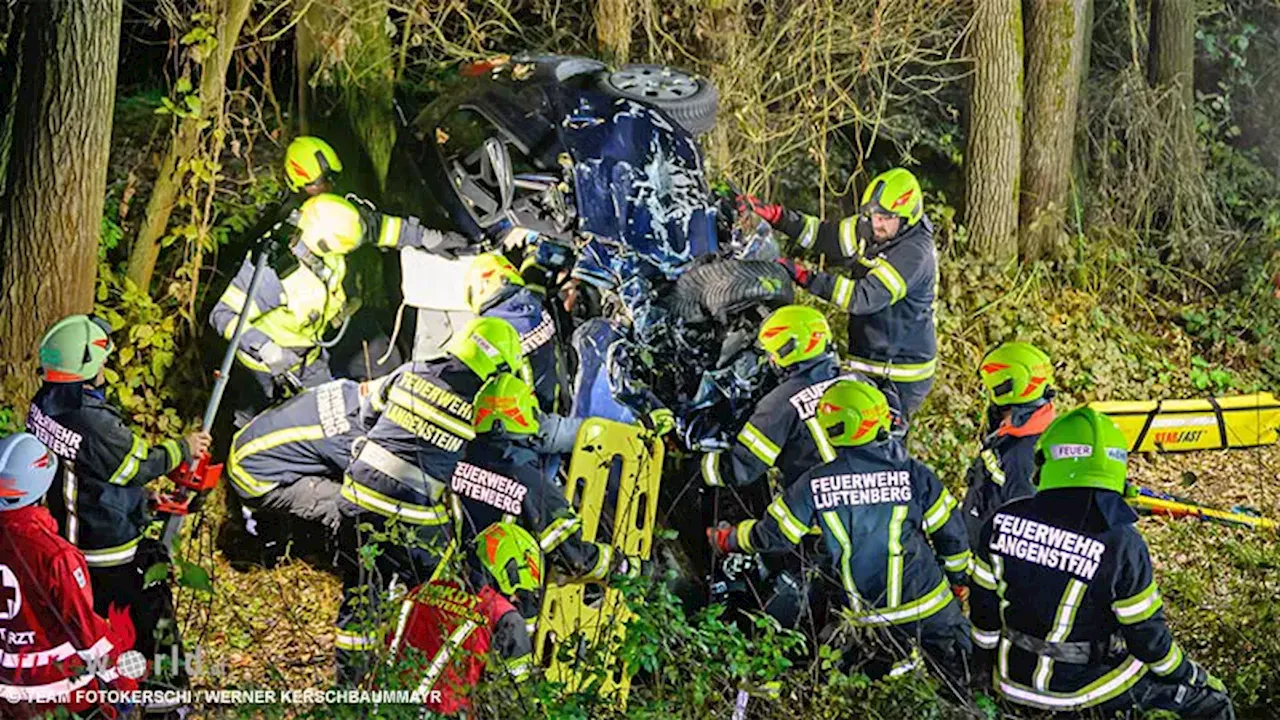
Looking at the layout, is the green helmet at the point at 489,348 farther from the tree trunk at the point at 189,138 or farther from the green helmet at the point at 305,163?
the tree trunk at the point at 189,138

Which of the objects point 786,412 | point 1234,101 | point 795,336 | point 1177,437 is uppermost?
point 795,336

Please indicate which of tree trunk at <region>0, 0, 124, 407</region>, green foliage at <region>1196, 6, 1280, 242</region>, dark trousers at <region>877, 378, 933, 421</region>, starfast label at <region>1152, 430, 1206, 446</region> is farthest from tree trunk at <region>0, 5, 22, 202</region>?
green foliage at <region>1196, 6, 1280, 242</region>

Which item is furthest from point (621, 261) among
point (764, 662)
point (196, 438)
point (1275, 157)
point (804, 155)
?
point (1275, 157)

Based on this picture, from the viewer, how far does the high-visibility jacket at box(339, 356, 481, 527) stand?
729cm

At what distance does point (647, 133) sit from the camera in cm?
854

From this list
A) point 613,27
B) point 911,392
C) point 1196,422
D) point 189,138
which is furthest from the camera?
point 1196,422

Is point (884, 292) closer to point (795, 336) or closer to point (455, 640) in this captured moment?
point (795, 336)

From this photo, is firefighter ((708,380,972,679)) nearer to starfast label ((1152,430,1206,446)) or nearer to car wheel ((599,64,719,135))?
car wheel ((599,64,719,135))

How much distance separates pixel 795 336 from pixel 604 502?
1072 millimetres

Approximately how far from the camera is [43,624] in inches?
237

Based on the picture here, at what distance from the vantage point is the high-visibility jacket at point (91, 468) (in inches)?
263

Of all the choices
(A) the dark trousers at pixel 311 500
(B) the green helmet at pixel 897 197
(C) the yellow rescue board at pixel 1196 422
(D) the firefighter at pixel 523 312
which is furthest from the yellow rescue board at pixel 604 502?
(C) the yellow rescue board at pixel 1196 422

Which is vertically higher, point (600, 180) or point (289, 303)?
point (600, 180)

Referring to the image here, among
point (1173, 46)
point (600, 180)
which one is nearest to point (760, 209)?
point (600, 180)
